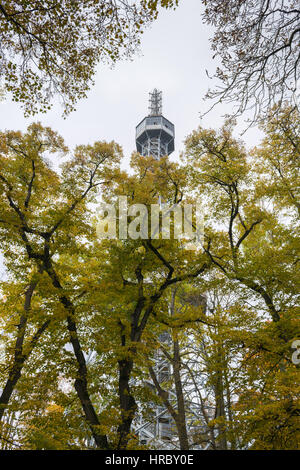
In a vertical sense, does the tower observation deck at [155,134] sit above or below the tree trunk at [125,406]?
above

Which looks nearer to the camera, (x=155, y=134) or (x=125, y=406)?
(x=125, y=406)

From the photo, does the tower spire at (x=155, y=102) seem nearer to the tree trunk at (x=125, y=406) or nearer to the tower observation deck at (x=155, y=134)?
the tower observation deck at (x=155, y=134)

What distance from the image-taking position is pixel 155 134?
3052 centimetres

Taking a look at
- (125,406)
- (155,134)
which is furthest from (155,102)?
(125,406)

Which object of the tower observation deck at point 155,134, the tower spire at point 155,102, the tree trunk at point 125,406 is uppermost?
the tower spire at point 155,102

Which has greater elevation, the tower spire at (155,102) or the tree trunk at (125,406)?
the tower spire at (155,102)

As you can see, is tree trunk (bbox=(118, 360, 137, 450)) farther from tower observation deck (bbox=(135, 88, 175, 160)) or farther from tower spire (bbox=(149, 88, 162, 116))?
tower spire (bbox=(149, 88, 162, 116))

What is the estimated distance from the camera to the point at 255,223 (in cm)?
819

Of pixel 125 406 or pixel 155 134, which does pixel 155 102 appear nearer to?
pixel 155 134

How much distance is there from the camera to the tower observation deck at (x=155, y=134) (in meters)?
29.6

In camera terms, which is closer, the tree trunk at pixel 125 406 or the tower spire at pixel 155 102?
the tree trunk at pixel 125 406

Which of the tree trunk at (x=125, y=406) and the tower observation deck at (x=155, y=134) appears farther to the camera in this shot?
the tower observation deck at (x=155, y=134)

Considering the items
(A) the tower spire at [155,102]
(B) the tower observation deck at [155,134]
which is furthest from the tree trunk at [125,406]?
(A) the tower spire at [155,102]

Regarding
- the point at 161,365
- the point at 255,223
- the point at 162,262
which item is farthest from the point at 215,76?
the point at 161,365
